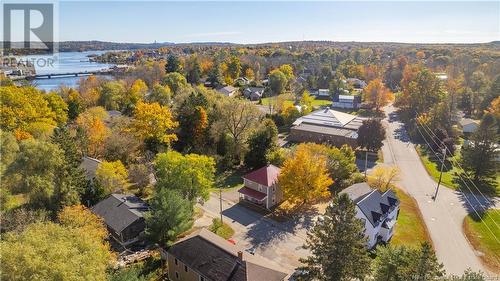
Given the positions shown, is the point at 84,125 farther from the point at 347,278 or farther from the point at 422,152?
the point at 422,152

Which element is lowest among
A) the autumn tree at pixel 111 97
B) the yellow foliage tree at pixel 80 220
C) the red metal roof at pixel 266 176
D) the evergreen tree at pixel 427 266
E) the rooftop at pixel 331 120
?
the yellow foliage tree at pixel 80 220

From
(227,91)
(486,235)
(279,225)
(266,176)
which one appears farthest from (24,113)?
(486,235)

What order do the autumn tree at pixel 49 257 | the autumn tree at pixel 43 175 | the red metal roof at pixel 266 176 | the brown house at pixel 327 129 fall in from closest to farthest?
1. the autumn tree at pixel 49 257
2. the autumn tree at pixel 43 175
3. the red metal roof at pixel 266 176
4. the brown house at pixel 327 129

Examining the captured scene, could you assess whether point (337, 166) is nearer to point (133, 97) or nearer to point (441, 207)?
point (441, 207)

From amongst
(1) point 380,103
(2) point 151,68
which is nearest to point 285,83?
(1) point 380,103

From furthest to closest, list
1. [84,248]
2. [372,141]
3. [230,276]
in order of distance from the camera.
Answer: [372,141], [230,276], [84,248]

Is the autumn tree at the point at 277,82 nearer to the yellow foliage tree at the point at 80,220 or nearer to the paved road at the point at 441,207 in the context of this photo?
the paved road at the point at 441,207

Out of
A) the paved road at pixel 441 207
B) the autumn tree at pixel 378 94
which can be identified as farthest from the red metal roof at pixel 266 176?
the autumn tree at pixel 378 94
